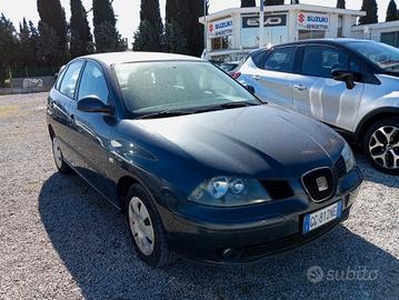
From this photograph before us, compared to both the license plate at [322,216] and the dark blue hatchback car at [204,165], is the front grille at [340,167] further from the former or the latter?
the license plate at [322,216]

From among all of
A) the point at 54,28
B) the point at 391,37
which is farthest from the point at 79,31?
the point at 391,37

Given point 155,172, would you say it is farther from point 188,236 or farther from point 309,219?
point 309,219

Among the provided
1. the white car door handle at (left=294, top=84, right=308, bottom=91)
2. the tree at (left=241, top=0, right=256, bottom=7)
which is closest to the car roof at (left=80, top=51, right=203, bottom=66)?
the white car door handle at (left=294, top=84, right=308, bottom=91)

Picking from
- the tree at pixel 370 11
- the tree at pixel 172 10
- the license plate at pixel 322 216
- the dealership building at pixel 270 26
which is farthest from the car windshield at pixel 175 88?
the tree at pixel 370 11

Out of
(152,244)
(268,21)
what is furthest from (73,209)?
(268,21)

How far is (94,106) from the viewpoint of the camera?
3295 mm

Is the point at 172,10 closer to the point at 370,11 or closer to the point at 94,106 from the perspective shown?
the point at 370,11

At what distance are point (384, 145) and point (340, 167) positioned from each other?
2243 millimetres

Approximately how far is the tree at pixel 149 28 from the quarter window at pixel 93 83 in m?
32.4

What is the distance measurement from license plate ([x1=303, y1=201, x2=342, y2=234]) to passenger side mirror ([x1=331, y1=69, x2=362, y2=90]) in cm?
260

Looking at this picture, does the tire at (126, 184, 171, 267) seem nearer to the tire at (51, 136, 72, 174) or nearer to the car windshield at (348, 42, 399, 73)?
the tire at (51, 136, 72, 174)

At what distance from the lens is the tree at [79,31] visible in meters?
35.5

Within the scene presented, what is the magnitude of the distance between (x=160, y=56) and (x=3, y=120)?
878cm

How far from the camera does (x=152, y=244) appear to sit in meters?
2.86
